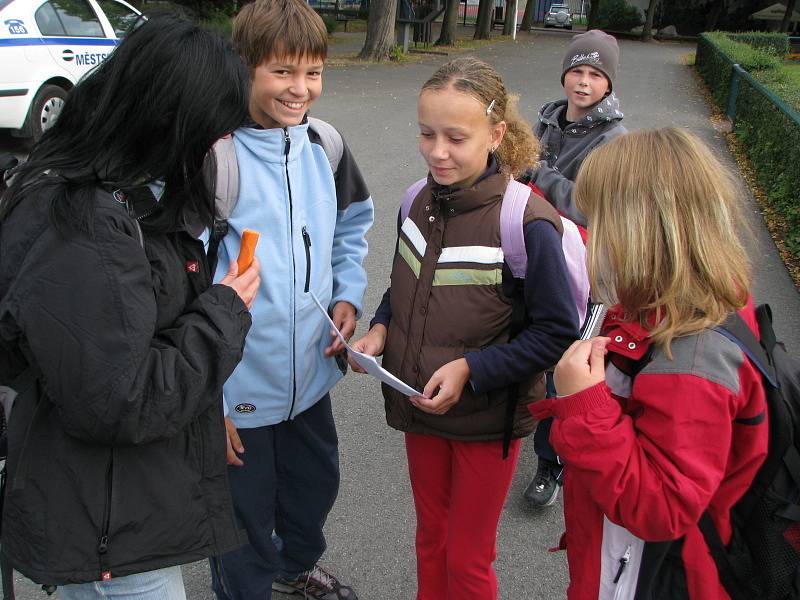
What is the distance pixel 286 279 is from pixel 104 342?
2.33 ft

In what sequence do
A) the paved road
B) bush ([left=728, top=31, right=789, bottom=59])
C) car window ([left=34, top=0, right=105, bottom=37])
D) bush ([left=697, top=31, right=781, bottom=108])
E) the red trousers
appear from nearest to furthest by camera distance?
the red trousers
the paved road
car window ([left=34, top=0, right=105, bottom=37])
bush ([left=697, top=31, right=781, bottom=108])
bush ([left=728, top=31, right=789, bottom=59])

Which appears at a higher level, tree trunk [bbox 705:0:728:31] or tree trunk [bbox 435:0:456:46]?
tree trunk [bbox 435:0:456:46]

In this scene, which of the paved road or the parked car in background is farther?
the parked car in background

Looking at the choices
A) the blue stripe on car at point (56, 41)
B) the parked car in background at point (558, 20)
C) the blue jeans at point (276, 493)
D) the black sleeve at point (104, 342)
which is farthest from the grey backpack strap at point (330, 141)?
the parked car in background at point (558, 20)

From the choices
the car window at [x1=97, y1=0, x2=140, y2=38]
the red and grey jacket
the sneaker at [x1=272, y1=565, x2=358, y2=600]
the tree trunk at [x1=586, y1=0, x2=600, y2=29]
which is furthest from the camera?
the tree trunk at [x1=586, y1=0, x2=600, y2=29]

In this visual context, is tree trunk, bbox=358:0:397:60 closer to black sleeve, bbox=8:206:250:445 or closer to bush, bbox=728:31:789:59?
bush, bbox=728:31:789:59

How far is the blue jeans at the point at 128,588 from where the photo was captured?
1.41m

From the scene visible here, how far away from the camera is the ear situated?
6.16 feet

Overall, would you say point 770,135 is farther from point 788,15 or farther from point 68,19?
point 788,15

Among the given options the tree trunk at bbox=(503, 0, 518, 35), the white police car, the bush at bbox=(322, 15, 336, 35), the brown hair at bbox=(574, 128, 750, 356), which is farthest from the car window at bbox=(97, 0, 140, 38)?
the tree trunk at bbox=(503, 0, 518, 35)

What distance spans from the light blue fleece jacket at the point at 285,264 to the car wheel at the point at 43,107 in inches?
259

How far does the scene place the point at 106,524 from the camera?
1.35m

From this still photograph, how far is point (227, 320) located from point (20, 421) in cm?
43

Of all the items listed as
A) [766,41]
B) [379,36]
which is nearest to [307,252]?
[379,36]
